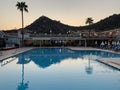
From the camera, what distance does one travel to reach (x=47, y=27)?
274 feet

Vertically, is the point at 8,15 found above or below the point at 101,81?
above

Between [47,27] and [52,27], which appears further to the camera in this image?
[52,27]

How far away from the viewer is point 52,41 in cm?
4991

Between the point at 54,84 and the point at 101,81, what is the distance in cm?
217

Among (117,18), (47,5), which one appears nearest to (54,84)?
(47,5)

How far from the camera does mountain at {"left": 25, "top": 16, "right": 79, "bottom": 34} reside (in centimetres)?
8137

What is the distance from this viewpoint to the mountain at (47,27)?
81.4 meters

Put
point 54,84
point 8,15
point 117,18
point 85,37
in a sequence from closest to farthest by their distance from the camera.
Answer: point 54,84, point 8,15, point 85,37, point 117,18

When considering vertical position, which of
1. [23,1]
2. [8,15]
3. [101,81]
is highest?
[23,1]

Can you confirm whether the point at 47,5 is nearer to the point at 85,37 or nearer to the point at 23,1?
the point at 23,1

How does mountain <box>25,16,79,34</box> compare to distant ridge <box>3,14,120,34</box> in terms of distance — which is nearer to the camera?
distant ridge <box>3,14,120,34</box>

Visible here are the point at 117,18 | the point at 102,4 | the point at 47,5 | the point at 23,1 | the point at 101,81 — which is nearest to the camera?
the point at 101,81

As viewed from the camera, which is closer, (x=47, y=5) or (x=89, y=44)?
(x=47, y=5)

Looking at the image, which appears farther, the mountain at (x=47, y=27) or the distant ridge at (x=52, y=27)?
the mountain at (x=47, y=27)
